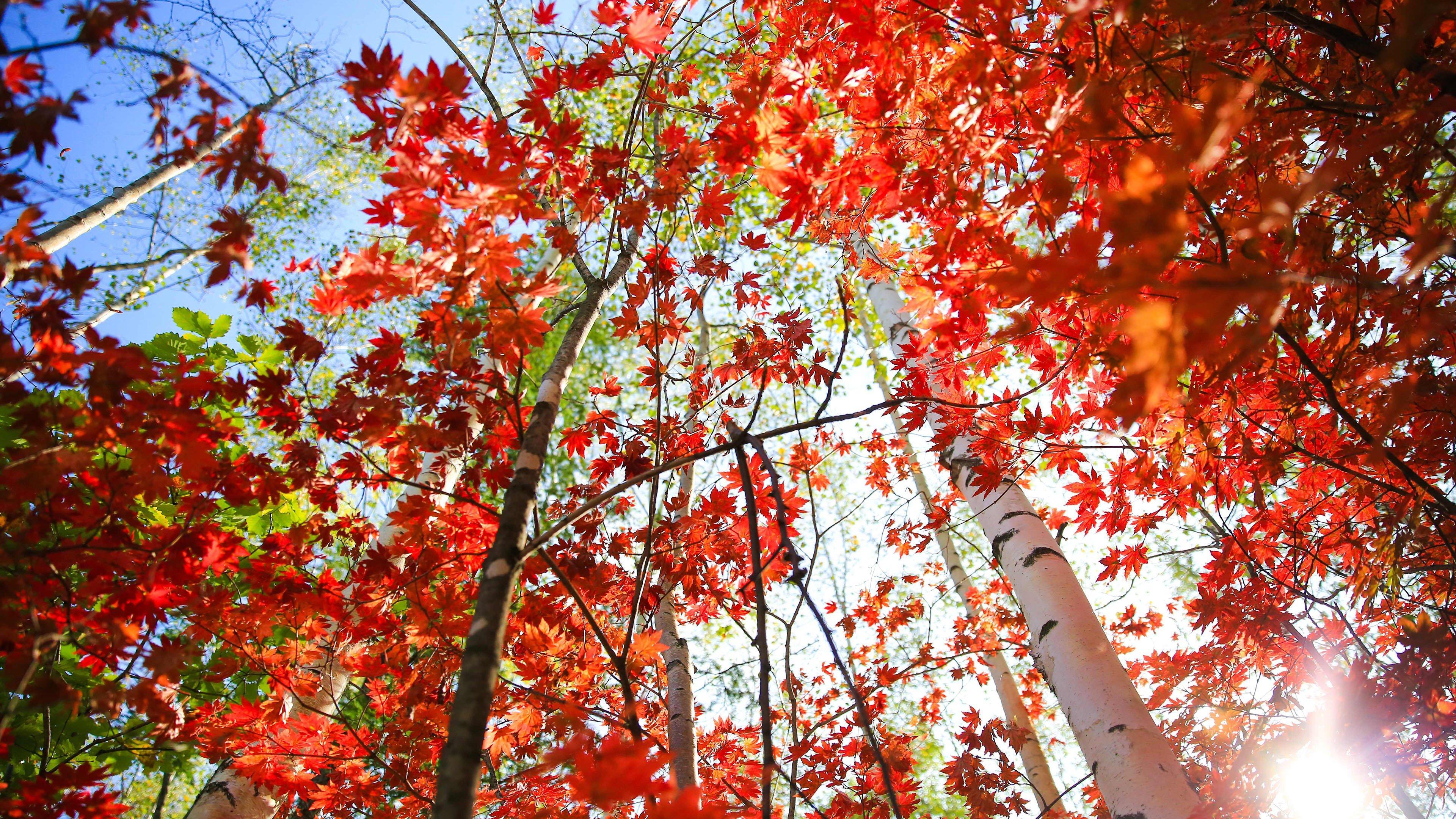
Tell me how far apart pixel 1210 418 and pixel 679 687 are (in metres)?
2.02

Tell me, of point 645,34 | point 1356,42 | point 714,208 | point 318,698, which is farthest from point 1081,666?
point 318,698

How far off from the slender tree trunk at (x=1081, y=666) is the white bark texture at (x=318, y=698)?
1860 mm

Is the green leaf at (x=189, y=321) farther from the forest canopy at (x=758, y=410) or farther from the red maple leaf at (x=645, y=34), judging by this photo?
the red maple leaf at (x=645, y=34)

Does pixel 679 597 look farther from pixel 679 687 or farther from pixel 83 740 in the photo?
pixel 83 740

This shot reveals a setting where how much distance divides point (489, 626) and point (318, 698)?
6.65 ft

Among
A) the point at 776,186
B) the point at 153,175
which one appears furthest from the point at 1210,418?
the point at 153,175

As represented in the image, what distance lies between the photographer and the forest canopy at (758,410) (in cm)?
121

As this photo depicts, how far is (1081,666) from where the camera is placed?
6.28 ft

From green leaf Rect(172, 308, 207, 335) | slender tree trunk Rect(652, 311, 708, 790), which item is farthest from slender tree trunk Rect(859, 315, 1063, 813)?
green leaf Rect(172, 308, 207, 335)

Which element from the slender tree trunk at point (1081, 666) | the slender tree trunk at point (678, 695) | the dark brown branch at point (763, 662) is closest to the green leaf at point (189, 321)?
the slender tree trunk at point (678, 695)

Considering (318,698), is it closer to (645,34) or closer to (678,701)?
(678,701)

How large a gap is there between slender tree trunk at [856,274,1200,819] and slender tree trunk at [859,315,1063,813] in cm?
67

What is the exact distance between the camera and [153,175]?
408 centimetres

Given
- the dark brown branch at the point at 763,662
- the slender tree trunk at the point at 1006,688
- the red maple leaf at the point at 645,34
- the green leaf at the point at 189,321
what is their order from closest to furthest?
the dark brown branch at the point at 763,662 < the red maple leaf at the point at 645,34 < the green leaf at the point at 189,321 < the slender tree trunk at the point at 1006,688
